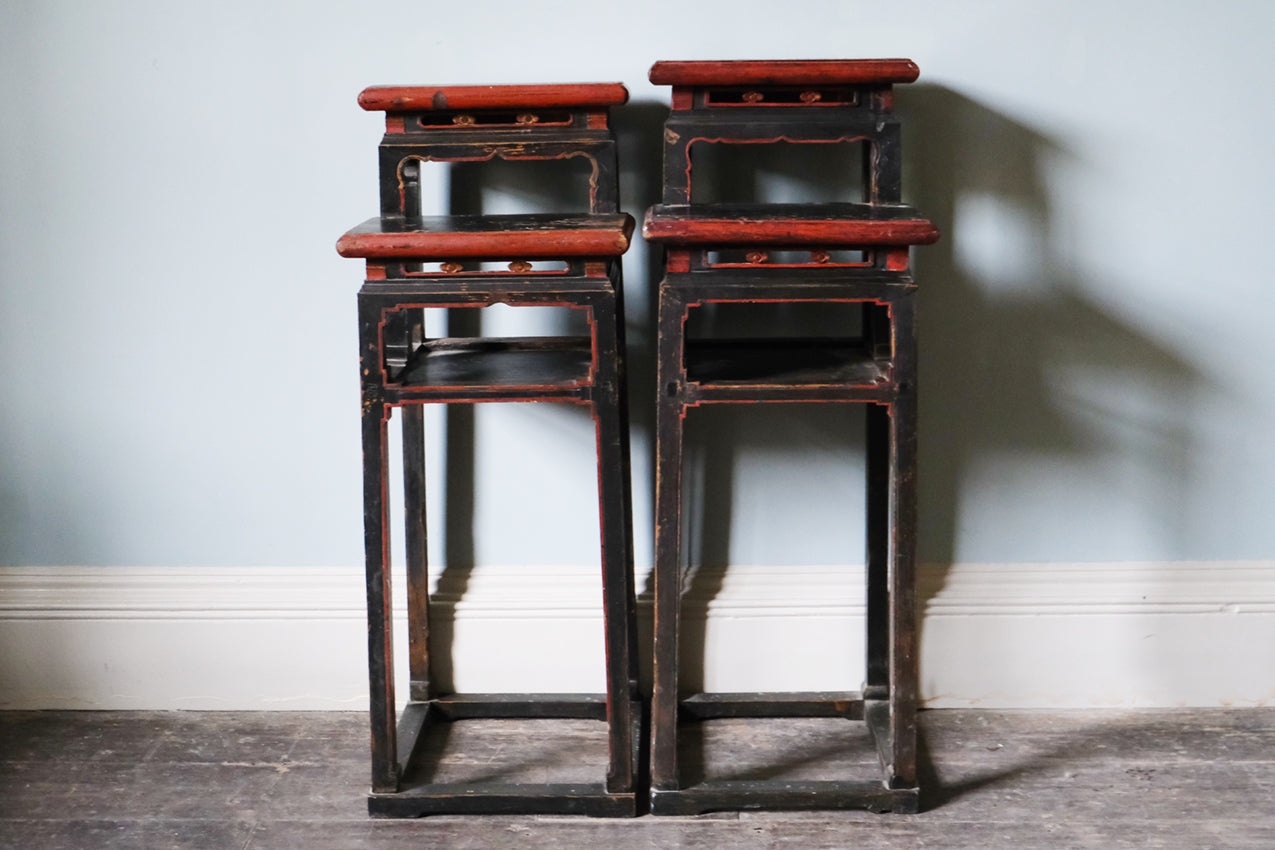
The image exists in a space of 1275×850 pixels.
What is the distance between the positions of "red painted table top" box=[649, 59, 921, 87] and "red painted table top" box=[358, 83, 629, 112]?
0.11 meters

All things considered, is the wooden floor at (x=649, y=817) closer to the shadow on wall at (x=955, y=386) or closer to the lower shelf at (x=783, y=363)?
the shadow on wall at (x=955, y=386)

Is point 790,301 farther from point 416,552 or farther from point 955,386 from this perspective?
point 416,552

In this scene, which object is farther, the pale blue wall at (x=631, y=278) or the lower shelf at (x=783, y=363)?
the pale blue wall at (x=631, y=278)

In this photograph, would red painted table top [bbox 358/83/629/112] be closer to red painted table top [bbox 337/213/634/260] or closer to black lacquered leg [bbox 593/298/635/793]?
red painted table top [bbox 337/213/634/260]

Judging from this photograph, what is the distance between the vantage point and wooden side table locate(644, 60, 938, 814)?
1.76m

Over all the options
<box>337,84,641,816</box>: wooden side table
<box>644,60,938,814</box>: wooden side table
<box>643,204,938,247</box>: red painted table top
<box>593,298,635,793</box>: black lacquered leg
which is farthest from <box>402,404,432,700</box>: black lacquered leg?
<box>643,204,938,247</box>: red painted table top

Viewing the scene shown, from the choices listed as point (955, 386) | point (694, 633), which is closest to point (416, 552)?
point (694, 633)

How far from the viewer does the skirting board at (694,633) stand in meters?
2.28

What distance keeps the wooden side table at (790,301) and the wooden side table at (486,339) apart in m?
0.08

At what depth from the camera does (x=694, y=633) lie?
2.28 meters

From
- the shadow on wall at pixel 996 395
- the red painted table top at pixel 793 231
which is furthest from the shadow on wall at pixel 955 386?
the red painted table top at pixel 793 231

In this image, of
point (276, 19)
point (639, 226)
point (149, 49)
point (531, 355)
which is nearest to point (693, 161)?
point (639, 226)

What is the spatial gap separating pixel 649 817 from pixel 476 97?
1232mm

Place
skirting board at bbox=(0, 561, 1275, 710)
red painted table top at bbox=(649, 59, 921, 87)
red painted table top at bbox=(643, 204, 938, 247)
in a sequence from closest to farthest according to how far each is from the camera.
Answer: red painted table top at bbox=(643, 204, 938, 247), red painted table top at bbox=(649, 59, 921, 87), skirting board at bbox=(0, 561, 1275, 710)
